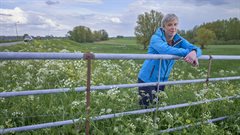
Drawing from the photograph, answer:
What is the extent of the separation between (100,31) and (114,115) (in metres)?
108

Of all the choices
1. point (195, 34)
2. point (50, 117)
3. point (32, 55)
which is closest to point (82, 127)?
point (50, 117)

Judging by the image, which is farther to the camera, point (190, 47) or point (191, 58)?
point (190, 47)

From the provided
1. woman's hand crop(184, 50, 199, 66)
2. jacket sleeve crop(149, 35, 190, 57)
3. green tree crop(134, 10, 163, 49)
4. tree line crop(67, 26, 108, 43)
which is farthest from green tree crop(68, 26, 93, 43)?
woman's hand crop(184, 50, 199, 66)

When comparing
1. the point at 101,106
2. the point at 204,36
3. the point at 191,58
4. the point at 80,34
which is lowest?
the point at 204,36

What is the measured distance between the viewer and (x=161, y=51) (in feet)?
15.7

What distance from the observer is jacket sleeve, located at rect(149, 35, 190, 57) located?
185 inches

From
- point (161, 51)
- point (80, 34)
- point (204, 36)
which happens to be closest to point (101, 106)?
point (161, 51)

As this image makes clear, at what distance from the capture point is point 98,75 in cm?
705

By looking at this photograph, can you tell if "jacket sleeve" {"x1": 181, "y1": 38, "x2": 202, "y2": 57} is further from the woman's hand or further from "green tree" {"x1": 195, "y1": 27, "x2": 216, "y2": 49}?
"green tree" {"x1": 195, "y1": 27, "x2": 216, "y2": 49}

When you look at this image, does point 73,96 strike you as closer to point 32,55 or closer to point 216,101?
point 32,55

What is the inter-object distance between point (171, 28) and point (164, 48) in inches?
14.8

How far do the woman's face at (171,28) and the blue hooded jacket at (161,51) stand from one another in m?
0.08

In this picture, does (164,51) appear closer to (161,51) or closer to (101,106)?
(161,51)

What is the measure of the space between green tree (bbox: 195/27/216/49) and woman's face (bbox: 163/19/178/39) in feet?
291
